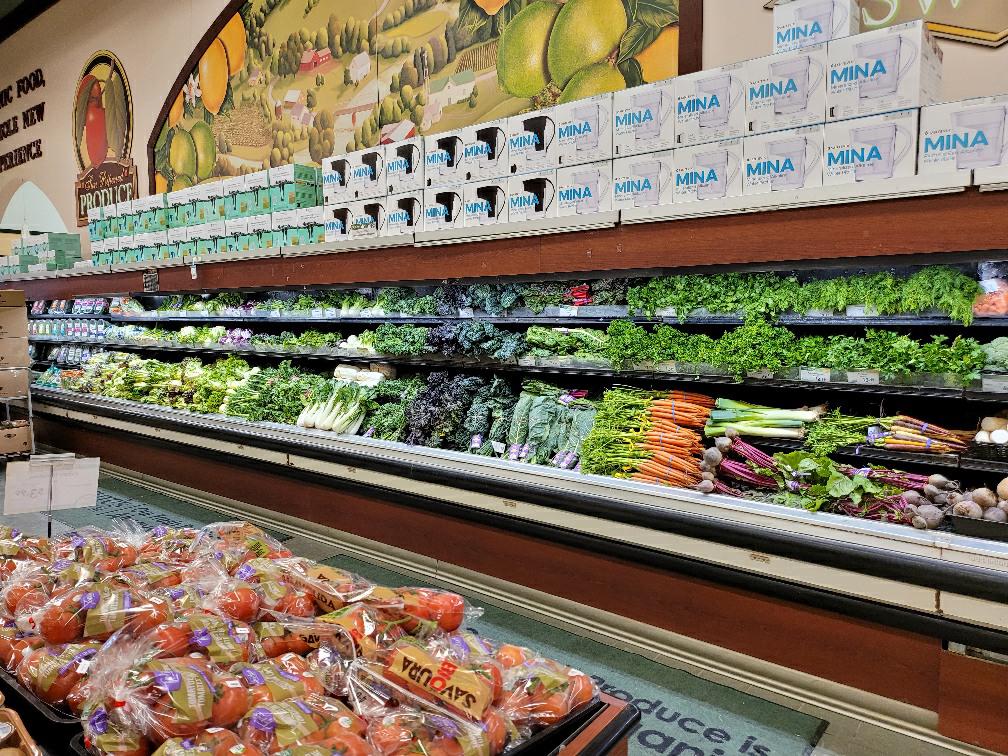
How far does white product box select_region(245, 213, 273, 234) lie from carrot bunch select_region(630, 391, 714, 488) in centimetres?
350

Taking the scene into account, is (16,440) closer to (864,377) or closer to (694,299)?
(694,299)

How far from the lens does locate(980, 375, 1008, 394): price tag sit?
8.57 feet

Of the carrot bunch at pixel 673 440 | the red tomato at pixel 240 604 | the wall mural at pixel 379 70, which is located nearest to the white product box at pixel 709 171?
the carrot bunch at pixel 673 440

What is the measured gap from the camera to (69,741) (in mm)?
1342

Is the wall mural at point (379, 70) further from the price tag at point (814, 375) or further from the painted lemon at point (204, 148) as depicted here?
the price tag at point (814, 375)

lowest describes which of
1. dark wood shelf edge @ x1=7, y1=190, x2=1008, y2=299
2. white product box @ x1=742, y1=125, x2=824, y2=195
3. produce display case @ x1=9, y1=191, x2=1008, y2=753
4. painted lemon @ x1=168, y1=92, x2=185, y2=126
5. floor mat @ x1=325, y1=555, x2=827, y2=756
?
floor mat @ x1=325, y1=555, x2=827, y2=756

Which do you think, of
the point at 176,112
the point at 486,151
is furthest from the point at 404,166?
the point at 176,112

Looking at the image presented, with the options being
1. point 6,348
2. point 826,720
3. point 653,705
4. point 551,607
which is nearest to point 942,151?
point 826,720

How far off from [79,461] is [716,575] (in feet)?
8.98

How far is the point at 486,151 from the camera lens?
157 inches

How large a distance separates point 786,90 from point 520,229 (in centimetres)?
145

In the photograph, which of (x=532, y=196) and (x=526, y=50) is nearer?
(x=532, y=196)

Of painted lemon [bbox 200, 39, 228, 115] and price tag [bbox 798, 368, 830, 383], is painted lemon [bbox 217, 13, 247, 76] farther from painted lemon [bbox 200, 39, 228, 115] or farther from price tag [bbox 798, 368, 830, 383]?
price tag [bbox 798, 368, 830, 383]

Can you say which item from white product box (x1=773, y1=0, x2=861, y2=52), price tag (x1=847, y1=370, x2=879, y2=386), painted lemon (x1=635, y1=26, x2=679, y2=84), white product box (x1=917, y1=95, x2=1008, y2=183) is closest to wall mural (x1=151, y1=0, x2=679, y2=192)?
painted lemon (x1=635, y1=26, x2=679, y2=84)
